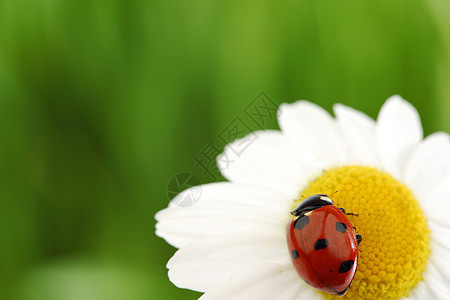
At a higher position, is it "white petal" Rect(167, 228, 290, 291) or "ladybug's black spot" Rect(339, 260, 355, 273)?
"white petal" Rect(167, 228, 290, 291)

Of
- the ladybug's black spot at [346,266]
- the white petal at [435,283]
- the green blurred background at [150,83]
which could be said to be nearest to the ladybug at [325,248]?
the ladybug's black spot at [346,266]

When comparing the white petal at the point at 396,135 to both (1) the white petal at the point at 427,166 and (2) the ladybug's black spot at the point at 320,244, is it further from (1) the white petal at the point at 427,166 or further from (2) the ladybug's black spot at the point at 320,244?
(2) the ladybug's black spot at the point at 320,244

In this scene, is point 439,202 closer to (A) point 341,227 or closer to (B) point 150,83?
(A) point 341,227

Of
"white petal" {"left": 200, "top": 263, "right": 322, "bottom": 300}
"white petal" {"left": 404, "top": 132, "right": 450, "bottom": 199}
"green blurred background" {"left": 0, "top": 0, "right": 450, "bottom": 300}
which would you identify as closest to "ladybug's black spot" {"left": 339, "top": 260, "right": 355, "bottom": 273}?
"white petal" {"left": 200, "top": 263, "right": 322, "bottom": 300}

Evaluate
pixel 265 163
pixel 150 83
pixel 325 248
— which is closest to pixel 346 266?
pixel 325 248

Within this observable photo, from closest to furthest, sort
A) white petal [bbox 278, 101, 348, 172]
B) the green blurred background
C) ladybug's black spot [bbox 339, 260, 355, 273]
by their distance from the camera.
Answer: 1. ladybug's black spot [bbox 339, 260, 355, 273]
2. white petal [bbox 278, 101, 348, 172]
3. the green blurred background

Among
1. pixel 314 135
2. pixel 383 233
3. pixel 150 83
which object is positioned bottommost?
pixel 383 233

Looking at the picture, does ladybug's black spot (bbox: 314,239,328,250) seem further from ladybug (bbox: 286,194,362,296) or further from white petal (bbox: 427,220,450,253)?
white petal (bbox: 427,220,450,253)
